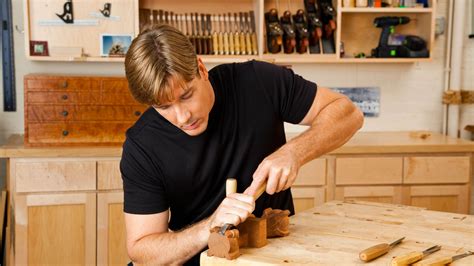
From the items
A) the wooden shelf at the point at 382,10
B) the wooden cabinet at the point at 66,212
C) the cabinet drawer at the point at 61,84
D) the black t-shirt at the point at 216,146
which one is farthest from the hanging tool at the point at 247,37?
the black t-shirt at the point at 216,146

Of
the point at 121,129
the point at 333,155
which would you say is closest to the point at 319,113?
the point at 333,155

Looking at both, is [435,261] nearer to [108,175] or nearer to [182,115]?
[182,115]

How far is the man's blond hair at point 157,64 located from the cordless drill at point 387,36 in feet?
8.96

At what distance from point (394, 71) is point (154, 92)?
126 inches

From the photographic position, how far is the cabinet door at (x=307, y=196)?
12.6ft

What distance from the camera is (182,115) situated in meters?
1.83

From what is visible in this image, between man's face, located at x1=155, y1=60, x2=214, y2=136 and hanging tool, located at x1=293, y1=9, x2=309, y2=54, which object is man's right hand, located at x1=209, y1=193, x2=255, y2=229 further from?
hanging tool, located at x1=293, y1=9, x2=309, y2=54

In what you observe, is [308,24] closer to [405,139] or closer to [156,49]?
[405,139]

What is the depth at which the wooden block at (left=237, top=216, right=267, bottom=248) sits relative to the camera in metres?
1.66

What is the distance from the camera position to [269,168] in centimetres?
174

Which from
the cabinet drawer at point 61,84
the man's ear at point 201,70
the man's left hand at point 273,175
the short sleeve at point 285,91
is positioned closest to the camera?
the man's left hand at point 273,175

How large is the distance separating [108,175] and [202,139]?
5.65 feet

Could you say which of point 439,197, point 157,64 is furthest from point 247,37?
point 157,64

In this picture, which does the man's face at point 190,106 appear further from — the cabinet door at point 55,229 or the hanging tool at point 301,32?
the hanging tool at point 301,32
